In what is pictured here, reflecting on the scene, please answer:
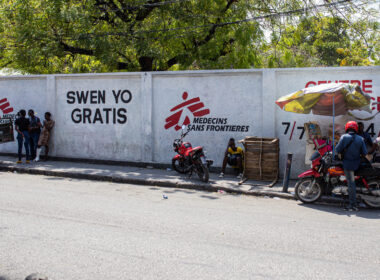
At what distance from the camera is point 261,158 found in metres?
10.6

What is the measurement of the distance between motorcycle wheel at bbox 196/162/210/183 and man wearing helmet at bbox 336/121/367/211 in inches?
139

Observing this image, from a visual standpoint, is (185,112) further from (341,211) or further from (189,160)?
(341,211)

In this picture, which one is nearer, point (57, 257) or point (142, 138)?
point (57, 257)

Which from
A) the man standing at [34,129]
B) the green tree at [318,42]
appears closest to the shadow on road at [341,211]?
the green tree at [318,42]

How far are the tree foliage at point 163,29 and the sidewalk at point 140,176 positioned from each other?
4.57 m

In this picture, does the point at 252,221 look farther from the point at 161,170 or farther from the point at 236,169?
the point at 161,170

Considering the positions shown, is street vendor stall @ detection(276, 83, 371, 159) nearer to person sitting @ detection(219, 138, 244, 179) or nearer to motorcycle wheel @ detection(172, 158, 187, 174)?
person sitting @ detection(219, 138, 244, 179)

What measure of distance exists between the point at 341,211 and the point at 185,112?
579cm

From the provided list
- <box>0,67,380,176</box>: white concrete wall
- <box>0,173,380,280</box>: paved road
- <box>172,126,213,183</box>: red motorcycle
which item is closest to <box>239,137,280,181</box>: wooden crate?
<box>0,67,380,176</box>: white concrete wall

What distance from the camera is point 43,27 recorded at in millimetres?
15922

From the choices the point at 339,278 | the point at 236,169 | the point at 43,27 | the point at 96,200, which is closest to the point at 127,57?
the point at 43,27

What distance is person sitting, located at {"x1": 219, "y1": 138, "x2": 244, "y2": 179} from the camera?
11.2 metres

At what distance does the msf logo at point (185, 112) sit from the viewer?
12.1 m

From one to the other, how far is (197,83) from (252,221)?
6.03m
